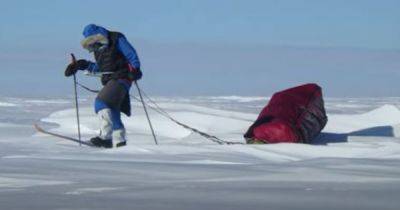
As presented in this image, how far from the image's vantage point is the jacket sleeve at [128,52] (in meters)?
7.49

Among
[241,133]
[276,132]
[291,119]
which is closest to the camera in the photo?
[276,132]

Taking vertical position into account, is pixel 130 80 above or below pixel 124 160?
above

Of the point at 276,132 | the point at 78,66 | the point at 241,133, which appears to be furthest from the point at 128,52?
the point at 241,133

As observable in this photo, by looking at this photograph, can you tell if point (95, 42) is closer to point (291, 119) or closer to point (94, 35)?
point (94, 35)

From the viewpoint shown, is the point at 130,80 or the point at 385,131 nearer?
the point at 130,80

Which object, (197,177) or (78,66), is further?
(78,66)

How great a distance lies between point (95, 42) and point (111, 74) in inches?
14.1

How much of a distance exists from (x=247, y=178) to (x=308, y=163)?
1093 millimetres

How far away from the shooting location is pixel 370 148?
23.3 ft

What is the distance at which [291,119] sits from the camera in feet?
25.8

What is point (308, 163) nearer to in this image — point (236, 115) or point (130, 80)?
point (130, 80)

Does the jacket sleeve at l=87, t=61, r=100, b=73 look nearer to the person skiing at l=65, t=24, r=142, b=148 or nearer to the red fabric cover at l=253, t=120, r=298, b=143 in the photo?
the person skiing at l=65, t=24, r=142, b=148

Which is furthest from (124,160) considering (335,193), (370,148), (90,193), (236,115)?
(236,115)

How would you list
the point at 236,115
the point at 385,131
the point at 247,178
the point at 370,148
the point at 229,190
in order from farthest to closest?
1. the point at 236,115
2. the point at 385,131
3. the point at 370,148
4. the point at 247,178
5. the point at 229,190
